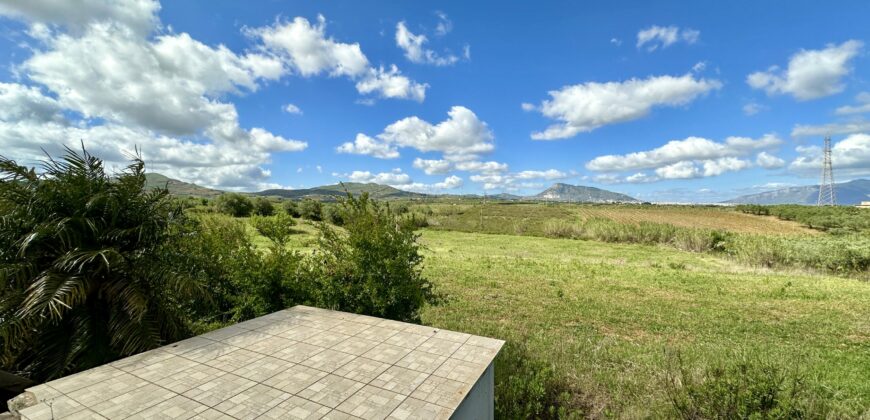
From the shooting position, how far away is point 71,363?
10.9 feet

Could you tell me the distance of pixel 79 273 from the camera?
343cm

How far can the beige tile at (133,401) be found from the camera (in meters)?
2.21

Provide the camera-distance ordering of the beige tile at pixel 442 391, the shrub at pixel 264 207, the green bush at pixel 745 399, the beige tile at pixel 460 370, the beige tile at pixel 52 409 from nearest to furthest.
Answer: the beige tile at pixel 52 409 < the beige tile at pixel 442 391 < the beige tile at pixel 460 370 < the green bush at pixel 745 399 < the shrub at pixel 264 207

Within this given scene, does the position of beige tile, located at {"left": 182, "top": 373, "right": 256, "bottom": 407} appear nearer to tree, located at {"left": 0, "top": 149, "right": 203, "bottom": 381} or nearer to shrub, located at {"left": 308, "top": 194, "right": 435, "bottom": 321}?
tree, located at {"left": 0, "top": 149, "right": 203, "bottom": 381}

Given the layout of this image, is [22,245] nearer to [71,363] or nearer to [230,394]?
[71,363]

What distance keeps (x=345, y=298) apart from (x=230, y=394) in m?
2.55

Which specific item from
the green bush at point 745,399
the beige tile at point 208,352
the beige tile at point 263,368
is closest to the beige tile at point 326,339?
the beige tile at point 263,368

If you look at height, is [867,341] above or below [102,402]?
below

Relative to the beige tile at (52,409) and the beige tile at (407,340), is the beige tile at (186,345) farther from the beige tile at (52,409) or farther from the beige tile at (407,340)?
the beige tile at (407,340)

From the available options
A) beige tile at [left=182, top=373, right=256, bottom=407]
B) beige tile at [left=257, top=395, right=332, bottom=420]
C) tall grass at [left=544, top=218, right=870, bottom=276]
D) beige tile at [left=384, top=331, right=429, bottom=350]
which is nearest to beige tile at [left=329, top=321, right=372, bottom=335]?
Result: beige tile at [left=384, top=331, right=429, bottom=350]

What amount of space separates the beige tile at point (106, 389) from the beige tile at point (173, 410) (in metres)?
0.41

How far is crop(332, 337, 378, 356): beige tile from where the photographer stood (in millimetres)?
3201

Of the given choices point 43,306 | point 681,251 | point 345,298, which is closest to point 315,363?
point 345,298

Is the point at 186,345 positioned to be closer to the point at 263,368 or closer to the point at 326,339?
the point at 263,368
